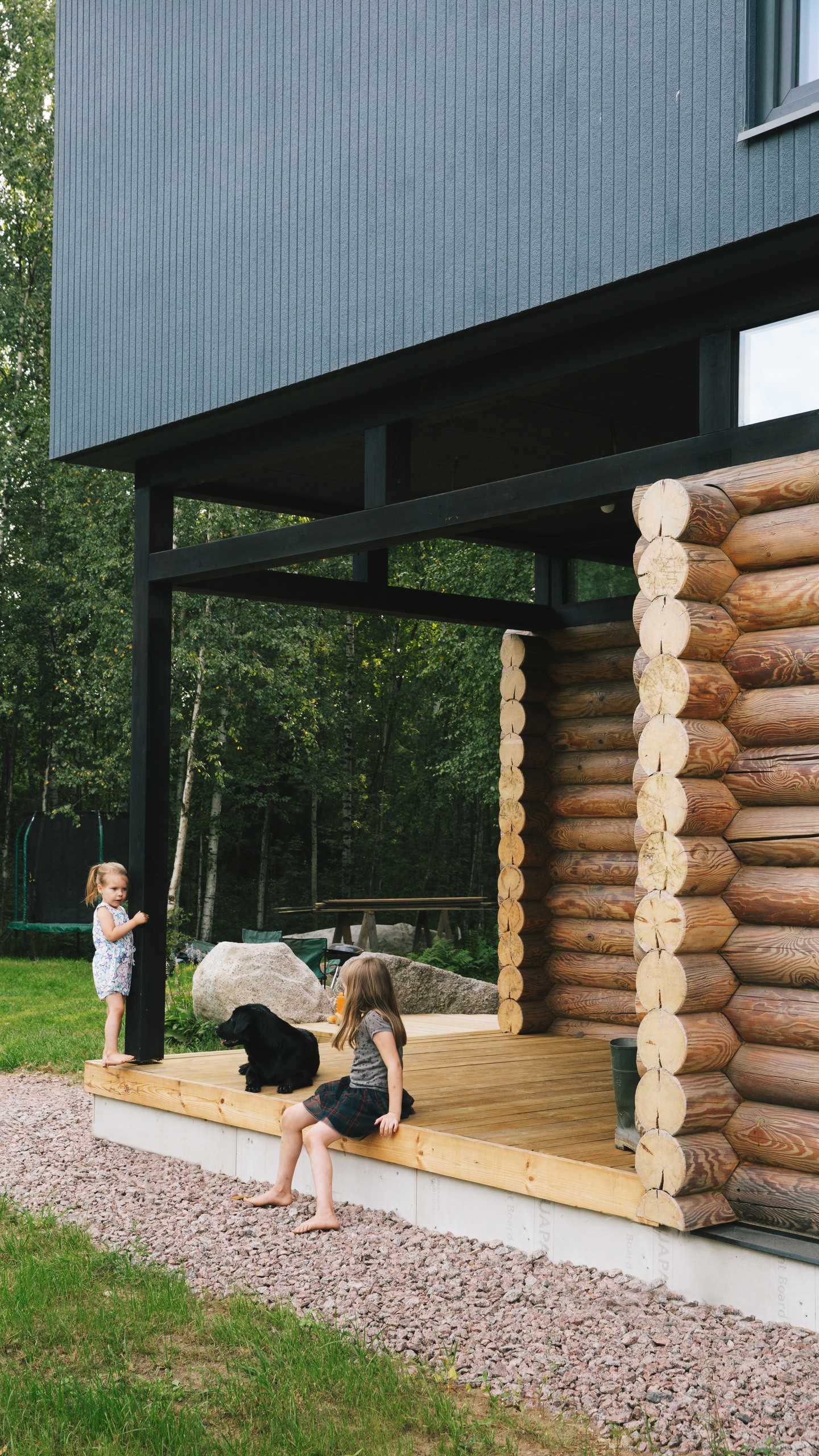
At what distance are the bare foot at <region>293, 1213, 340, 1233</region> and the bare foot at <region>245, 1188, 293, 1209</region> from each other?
44 centimetres

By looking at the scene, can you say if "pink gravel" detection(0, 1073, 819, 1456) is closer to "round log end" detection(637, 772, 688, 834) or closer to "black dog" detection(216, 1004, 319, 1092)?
"black dog" detection(216, 1004, 319, 1092)

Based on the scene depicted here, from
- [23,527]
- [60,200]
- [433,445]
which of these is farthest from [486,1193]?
[23,527]

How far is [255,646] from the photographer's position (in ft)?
69.9

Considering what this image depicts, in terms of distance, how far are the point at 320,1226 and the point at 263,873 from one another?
20.5 meters

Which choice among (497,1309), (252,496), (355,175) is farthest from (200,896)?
(497,1309)

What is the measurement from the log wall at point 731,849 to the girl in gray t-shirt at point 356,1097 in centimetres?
157

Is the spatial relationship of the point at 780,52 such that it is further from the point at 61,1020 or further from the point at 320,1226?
the point at 61,1020

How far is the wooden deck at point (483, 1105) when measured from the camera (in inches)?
222

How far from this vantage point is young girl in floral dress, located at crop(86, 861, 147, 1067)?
317 inches

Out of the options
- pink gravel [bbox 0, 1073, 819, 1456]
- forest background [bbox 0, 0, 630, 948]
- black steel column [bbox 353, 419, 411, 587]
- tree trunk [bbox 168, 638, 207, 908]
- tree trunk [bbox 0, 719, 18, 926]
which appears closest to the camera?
pink gravel [bbox 0, 1073, 819, 1456]

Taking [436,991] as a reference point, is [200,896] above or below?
above

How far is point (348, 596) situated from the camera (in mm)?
8250

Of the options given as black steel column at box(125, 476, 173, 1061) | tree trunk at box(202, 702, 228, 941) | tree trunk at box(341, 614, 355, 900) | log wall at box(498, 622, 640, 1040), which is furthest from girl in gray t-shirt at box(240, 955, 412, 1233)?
tree trunk at box(341, 614, 355, 900)

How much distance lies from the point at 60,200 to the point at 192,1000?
21.9 feet
